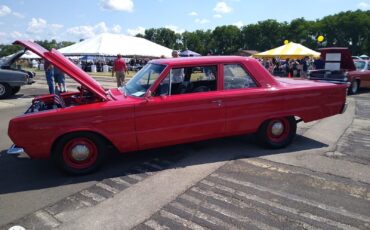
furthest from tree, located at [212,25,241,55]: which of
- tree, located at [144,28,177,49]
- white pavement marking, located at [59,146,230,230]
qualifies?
white pavement marking, located at [59,146,230,230]

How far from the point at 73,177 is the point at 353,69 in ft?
45.7

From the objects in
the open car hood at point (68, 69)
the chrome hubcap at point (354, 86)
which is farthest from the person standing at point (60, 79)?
the chrome hubcap at point (354, 86)

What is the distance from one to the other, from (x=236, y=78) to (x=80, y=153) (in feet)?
8.87

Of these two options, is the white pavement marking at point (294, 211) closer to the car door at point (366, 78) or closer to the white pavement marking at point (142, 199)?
the white pavement marking at point (142, 199)

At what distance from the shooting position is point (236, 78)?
574 cm

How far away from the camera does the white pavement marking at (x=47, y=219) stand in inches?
145

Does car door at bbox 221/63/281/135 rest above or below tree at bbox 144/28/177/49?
below

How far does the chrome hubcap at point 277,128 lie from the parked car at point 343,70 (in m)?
8.94

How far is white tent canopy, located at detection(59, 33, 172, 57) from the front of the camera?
29.2 m

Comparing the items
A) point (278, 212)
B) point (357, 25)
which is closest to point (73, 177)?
point (278, 212)

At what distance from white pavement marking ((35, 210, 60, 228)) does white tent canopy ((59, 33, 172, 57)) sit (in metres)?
25.7

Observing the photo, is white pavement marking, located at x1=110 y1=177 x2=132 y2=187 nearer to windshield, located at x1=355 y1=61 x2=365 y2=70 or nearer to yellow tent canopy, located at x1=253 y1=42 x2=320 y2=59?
windshield, located at x1=355 y1=61 x2=365 y2=70

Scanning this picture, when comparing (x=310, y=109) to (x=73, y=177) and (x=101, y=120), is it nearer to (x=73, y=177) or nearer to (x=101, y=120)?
(x=101, y=120)

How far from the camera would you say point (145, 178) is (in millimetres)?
4875
